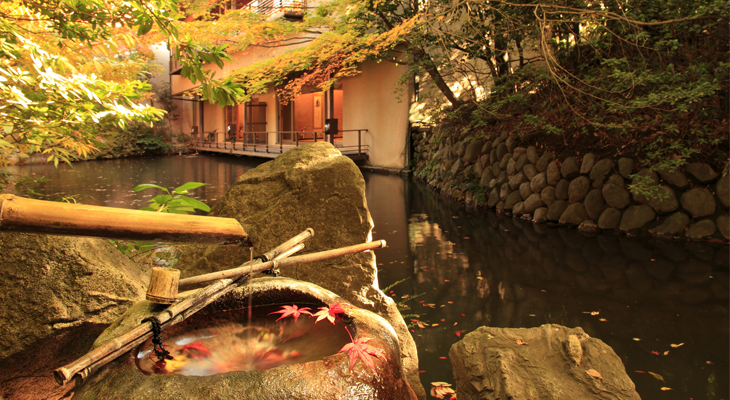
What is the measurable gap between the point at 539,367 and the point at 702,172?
5.55m

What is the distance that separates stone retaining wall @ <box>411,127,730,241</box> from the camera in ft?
19.3

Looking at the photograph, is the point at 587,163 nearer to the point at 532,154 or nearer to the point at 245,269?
the point at 532,154

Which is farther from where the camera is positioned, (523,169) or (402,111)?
(402,111)

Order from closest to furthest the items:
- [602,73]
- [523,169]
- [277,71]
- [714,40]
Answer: [714,40] → [602,73] → [523,169] → [277,71]

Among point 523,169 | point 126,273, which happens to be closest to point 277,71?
point 523,169

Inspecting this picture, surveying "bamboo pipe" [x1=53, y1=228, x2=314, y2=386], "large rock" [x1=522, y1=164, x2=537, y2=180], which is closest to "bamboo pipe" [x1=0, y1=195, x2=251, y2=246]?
"bamboo pipe" [x1=53, y1=228, x2=314, y2=386]

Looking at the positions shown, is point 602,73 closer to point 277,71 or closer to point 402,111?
point 277,71

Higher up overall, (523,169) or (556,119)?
(556,119)

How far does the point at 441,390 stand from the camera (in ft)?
8.73

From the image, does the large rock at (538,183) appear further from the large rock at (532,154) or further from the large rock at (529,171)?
the large rock at (532,154)

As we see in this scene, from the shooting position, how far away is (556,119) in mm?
7527

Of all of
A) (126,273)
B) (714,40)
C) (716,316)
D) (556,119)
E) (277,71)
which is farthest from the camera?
(277,71)

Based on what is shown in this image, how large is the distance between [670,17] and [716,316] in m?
4.76

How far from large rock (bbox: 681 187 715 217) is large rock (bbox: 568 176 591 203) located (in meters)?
1.28
